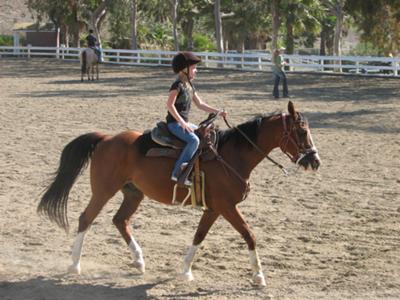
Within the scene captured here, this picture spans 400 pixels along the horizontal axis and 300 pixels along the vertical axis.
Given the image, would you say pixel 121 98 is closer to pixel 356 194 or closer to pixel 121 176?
pixel 356 194

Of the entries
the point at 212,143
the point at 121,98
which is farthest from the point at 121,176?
the point at 121,98

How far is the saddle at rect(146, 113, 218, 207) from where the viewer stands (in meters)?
7.47

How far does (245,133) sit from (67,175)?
1.97 m

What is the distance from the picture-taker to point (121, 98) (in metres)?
25.4

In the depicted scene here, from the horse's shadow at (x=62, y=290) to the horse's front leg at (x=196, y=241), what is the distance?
245mm

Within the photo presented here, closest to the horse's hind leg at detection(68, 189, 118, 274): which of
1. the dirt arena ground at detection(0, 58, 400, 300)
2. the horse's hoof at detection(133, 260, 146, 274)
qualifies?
the dirt arena ground at detection(0, 58, 400, 300)

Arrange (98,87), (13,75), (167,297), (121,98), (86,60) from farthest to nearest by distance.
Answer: (13,75) → (86,60) → (98,87) → (121,98) → (167,297)

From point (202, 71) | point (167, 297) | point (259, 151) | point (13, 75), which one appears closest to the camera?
point (167, 297)

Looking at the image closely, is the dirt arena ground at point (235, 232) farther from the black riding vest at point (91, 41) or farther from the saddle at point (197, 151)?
the black riding vest at point (91, 41)

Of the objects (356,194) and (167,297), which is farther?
(356,194)

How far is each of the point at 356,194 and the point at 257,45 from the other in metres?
62.4

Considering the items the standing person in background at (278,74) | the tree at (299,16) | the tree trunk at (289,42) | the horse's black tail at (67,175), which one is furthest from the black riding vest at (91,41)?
the horse's black tail at (67,175)

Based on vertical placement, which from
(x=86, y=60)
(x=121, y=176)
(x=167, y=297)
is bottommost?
(x=167, y=297)

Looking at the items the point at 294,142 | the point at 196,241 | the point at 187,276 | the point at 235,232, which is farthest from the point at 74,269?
the point at 294,142
